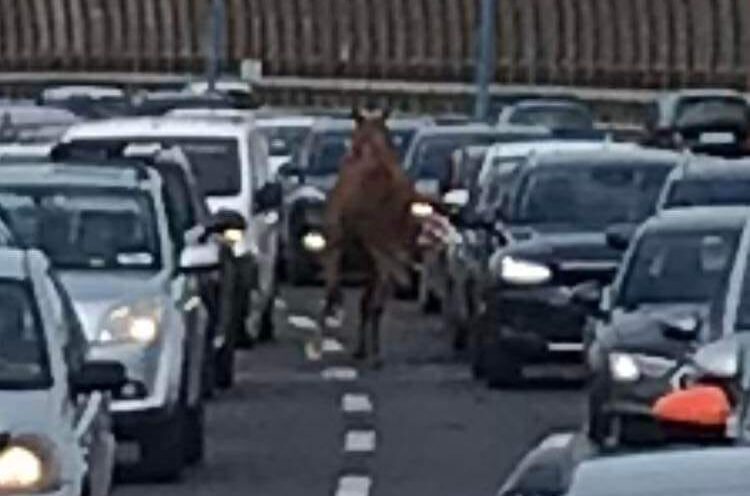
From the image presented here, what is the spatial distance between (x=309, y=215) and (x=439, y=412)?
15212mm

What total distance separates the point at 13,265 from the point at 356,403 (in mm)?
11036

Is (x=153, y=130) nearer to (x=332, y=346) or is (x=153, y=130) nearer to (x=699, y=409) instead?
(x=332, y=346)

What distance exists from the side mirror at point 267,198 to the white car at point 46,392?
578 inches

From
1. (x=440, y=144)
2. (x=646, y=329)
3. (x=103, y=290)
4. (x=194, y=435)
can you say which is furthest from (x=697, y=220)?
(x=440, y=144)

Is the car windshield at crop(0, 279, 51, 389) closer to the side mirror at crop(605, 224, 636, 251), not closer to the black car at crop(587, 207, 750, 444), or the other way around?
the black car at crop(587, 207, 750, 444)

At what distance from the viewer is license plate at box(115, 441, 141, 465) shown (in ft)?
63.7

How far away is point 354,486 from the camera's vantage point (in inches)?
792

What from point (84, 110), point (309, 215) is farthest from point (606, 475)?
point (84, 110)

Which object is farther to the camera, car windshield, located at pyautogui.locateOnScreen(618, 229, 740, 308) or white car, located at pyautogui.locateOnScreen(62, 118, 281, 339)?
white car, located at pyautogui.locateOnScreen(62, 118, 281, 339)

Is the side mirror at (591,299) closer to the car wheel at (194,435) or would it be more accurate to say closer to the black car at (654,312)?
the black car at (654,312)

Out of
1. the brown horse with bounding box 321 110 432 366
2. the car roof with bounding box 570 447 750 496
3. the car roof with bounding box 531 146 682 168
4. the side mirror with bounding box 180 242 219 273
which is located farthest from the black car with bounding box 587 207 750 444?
the car roof with bounding box 570 447 750 496

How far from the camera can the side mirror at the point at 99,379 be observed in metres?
14.2

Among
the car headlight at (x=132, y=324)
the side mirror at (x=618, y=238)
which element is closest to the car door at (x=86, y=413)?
the car headlight at (x=132, y=324)

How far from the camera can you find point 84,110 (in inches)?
2279
